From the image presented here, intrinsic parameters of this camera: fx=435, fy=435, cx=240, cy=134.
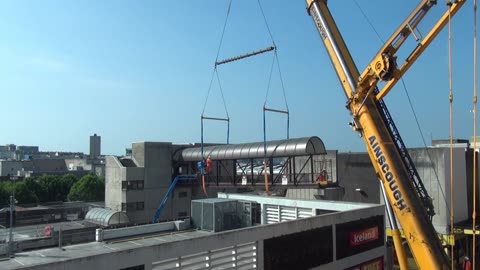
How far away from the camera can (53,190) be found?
10506 cm

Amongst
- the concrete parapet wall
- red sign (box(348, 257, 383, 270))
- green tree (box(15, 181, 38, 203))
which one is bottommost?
green tree (box(15, 181, 38, 203))

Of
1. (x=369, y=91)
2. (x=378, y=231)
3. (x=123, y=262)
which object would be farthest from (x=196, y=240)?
(x=378, y=231)

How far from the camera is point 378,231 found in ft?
76.5

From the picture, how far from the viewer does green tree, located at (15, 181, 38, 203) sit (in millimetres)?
94562

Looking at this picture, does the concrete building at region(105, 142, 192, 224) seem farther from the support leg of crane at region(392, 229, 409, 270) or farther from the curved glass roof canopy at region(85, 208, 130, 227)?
the support leg of crane at region(392, 229, 409, 270)

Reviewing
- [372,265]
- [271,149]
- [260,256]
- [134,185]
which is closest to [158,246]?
[260,256]

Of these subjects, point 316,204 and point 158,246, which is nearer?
point 158,246

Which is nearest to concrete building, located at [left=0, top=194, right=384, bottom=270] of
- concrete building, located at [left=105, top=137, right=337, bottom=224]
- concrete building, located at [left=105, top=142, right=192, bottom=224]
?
concrete building, located at [left=105, top=137, right=337, bottom=224]

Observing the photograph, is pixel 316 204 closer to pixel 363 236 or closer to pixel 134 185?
pixel 363 236

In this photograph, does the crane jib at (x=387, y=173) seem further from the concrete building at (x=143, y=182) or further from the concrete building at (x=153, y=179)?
the concrete building at (x=143, y=182)

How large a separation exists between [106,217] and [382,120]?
28.9 meters

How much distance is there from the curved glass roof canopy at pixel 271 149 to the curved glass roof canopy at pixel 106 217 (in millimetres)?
10221

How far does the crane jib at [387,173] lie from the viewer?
16422 mm

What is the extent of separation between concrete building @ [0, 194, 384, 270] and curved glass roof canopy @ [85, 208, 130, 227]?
17.2 m
